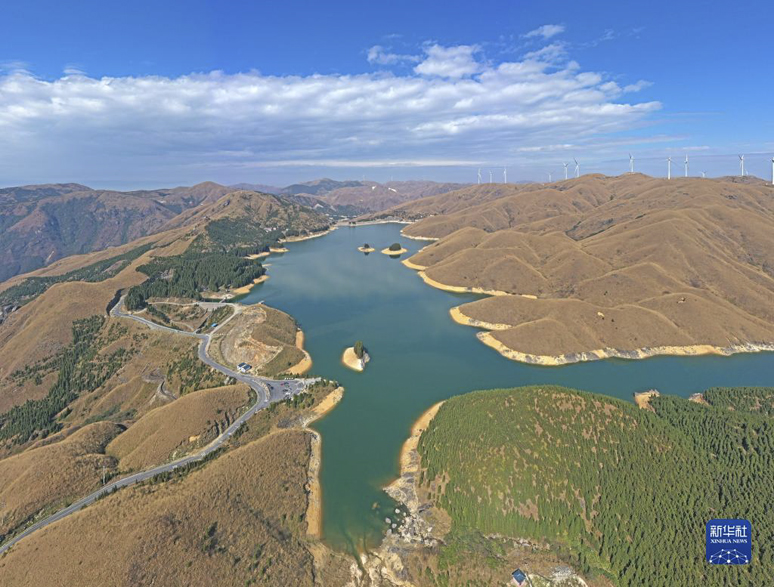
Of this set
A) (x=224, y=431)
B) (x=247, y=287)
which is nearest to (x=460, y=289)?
(x=247, y=287)

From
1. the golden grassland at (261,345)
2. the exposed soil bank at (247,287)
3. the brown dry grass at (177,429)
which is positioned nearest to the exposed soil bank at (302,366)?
the golden grassland at (261,345)

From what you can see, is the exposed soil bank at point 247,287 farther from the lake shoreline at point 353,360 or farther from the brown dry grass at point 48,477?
the brown dry grass at point 48,477

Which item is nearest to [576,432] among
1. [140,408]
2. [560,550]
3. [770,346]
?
[560,550]

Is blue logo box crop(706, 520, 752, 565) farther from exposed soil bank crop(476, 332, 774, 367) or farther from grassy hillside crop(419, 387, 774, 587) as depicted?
exposed soil bank crop(476, 332, 774, 367)

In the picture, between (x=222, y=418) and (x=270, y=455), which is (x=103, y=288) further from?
(x=270, y=455)

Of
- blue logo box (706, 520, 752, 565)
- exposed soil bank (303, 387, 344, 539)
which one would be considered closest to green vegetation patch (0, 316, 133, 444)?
exposed soil bank (303, 387, 344, 539)
